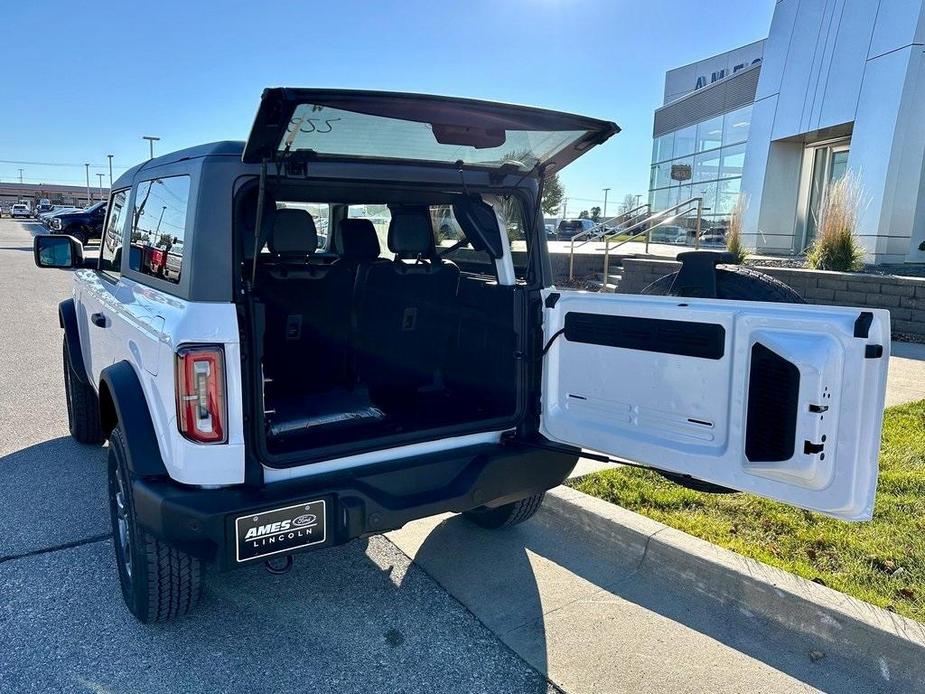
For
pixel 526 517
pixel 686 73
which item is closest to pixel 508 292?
pixel 526 517

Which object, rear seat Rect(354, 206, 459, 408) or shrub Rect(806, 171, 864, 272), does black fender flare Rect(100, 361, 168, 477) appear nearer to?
rear seat Rect(354, 206, 459, 408)

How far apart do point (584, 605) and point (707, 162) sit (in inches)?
940

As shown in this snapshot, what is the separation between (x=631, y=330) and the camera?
8.91 feet

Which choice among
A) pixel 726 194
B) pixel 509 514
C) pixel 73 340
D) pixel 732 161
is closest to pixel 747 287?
pixel 509 514

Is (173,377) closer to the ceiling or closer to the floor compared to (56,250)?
closer to the floor

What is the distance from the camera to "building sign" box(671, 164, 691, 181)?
24.2 m

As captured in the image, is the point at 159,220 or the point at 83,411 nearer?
the point at 159,220

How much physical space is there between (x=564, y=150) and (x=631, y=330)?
0.92 m

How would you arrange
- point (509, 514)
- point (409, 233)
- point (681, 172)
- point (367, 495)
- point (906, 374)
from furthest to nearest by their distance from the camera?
point (681, 172)
point (906, 374)
point (409, 233)
point (509, 514)
point (367, 495)

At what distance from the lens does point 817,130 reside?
16.7 metres

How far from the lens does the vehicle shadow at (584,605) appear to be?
2748 millimetres

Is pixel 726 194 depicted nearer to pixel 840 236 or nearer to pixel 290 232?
pixel 840 236

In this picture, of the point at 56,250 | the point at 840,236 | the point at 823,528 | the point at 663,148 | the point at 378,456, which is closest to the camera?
the point at 378,456

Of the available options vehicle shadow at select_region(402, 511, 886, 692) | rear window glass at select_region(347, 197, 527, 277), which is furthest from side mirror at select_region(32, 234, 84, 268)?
vehicle shadow at select_region(402, 511, 886, 692)
